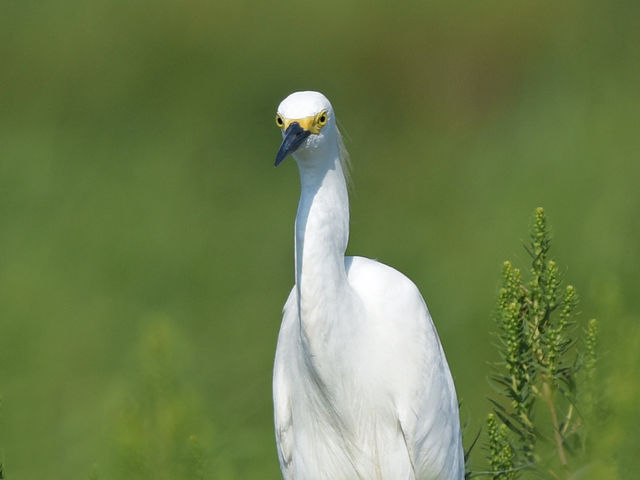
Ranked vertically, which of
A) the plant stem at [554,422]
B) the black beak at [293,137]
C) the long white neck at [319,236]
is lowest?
the plant stem at [554,422]

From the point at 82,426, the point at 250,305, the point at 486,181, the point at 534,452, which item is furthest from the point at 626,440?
the point at 486,181

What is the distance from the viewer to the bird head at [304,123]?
57.8 inches

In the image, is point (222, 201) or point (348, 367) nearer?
point (348, 367)

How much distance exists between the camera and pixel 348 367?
1.67 m

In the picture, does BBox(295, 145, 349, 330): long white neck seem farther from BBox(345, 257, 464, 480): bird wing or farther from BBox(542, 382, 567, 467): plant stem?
BBox(542, 382, 567, 467): plant stem

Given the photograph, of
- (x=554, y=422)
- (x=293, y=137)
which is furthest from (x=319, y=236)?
(x=554, y=422)

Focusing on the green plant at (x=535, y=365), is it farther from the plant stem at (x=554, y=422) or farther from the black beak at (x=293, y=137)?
the black beak at (x=293, y=137)

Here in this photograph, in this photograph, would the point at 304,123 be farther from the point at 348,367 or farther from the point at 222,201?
the point at 222,201

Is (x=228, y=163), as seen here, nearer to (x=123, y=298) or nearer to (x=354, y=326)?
(x=123, y=298)

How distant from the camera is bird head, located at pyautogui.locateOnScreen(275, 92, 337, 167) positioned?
147 centimetres

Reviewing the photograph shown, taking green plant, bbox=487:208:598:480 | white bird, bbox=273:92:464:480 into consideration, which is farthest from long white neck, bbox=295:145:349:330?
green plant, bbox=487:208:598:480

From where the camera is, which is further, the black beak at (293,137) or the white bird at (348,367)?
the white bird at (348,367)

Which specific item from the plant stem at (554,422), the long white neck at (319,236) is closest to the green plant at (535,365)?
the plant stem at (554,422)

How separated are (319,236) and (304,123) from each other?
0.17m
